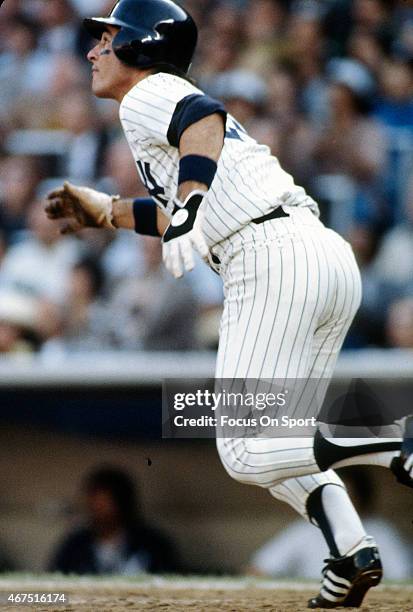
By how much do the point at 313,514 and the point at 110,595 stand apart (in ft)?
2.23

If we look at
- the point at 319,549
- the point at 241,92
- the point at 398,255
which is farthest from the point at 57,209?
the point at 241,92

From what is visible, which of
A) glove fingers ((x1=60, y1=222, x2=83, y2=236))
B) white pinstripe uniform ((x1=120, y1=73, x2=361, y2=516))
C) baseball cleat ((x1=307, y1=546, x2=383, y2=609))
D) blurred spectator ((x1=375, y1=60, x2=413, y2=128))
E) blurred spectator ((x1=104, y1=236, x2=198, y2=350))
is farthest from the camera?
blurred spectator ((x1=375, y1=60, x2=413, y2=128))

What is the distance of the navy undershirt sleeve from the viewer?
78.7 inches

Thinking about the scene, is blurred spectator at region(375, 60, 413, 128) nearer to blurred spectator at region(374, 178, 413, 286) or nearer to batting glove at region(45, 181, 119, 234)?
blurred spectator at region(374, 178, 413, 286)

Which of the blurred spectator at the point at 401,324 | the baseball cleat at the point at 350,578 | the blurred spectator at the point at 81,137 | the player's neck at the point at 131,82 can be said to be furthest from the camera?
the blurred spectator at the point at 81,137

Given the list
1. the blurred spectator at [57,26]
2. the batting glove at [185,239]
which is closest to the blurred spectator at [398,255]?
the blurred spectator at [57,26]

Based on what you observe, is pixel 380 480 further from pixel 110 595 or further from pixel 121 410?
pixel 110 595

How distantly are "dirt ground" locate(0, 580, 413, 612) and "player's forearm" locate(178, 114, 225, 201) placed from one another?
1.00m

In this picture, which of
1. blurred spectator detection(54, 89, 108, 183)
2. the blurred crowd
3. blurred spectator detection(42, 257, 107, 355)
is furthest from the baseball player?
blurred spectator detection(54, 89, 108, 183)

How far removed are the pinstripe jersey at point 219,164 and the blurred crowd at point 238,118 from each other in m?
1.80

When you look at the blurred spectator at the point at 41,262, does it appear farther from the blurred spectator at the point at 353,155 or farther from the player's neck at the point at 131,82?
the player's neck at the point at 131,82

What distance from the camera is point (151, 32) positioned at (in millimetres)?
2223

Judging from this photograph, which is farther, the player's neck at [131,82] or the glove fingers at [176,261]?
the player's neck at [131,82]

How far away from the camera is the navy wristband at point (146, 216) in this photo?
2488 mm
